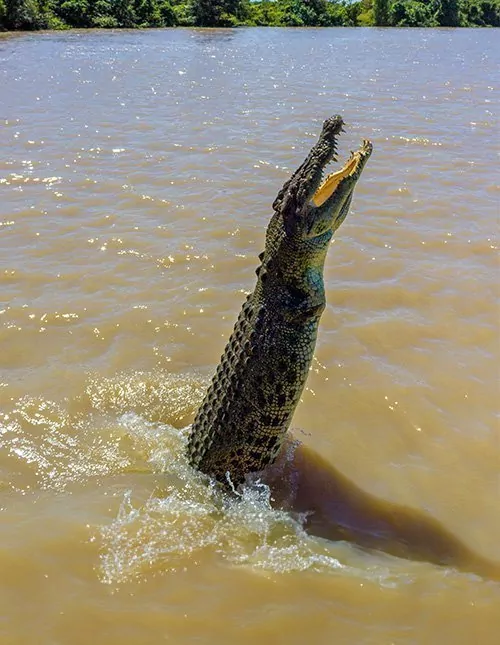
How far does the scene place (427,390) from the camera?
3.69 meters

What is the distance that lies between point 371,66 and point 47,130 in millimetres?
12375

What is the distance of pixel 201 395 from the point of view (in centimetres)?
377

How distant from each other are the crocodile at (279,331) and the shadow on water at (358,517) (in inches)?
10.6

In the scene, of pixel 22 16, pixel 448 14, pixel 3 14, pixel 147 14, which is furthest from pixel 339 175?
pixel 448 14

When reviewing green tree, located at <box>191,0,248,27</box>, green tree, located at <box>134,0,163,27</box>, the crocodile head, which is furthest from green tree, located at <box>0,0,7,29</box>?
the crocodile head

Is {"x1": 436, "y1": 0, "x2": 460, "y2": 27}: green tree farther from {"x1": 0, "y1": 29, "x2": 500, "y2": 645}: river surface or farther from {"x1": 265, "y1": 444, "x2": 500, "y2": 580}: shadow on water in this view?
{"x1": 265, "y1": 444, "x2": 500, "y2": 580}: shadow on water

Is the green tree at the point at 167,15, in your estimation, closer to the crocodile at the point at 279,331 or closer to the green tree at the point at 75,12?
the green tree at the point at 75,12

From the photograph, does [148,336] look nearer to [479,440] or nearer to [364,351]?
[364,351]

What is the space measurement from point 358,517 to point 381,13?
50829 mm

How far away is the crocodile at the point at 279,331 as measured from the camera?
9.79ft

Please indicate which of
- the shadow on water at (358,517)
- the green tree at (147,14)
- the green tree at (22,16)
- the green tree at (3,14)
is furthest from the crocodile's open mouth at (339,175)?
the green tree at (147,14)

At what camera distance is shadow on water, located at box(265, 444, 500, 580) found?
104 inches

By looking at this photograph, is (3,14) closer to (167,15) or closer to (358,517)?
(167,15)

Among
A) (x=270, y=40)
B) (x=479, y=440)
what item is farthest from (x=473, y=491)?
(x=270, y=40)
